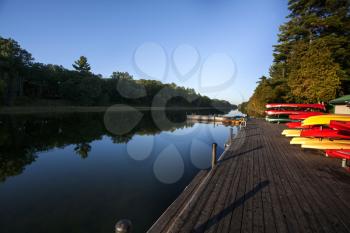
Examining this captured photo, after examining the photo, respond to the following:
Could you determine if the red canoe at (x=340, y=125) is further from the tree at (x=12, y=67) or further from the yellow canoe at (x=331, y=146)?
the tree at (x=12, y=67)

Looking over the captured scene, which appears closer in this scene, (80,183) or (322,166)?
(322,166)

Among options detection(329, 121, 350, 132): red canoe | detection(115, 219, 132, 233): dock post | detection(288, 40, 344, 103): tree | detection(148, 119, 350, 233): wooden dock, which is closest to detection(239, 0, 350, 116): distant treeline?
detection(288, 40, 344, 103): tree

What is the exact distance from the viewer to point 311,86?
62.2 ft

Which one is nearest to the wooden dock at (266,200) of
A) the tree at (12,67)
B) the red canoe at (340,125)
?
the red canoe at (340,125)

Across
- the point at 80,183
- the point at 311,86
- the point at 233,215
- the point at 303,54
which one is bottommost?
the point at 80,183

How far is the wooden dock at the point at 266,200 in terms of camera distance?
354 centimetres

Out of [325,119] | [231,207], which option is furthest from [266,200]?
[325,119]

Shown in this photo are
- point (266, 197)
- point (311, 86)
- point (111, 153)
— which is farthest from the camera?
point (311, 86)

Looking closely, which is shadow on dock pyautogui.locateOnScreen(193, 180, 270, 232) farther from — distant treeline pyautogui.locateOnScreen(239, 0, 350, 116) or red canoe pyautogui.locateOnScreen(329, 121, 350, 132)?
distant treeline pyautogui.locateOnScreen(239, 0, 350, 116)

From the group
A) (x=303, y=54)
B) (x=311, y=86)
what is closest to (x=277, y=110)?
(x=311, y=86)

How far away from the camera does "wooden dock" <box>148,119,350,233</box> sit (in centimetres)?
354

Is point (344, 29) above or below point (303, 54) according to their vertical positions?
above

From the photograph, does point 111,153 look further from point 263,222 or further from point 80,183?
point 263,222

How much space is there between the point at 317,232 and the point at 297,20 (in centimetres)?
3516
